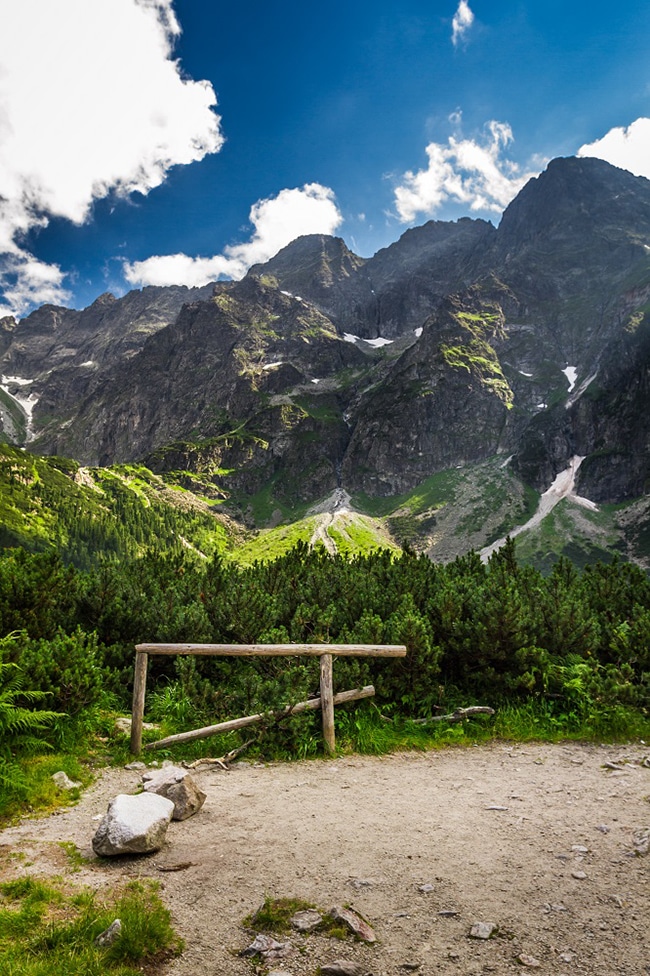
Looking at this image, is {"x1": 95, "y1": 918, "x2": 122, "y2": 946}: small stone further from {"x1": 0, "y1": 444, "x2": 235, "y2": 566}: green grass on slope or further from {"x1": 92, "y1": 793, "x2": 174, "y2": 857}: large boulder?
{"x1": 0, "y1": 444, "x2": 235, "y2": 566}: green grass on slope

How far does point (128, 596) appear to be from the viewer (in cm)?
1429

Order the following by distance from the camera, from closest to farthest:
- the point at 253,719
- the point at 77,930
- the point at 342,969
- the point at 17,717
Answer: the point at 342,969 → the point at 77,930 → the point at 17,717 → the point at 253,719

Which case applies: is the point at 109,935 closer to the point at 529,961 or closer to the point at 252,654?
the point at 529,961

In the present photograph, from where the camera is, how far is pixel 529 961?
4.21 meters

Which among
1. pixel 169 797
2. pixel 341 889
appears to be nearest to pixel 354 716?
pixel 169 797

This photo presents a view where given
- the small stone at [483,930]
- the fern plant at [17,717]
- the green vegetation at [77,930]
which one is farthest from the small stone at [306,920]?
the fern plant at [17,717]

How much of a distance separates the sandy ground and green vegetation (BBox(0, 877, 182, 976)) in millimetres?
242

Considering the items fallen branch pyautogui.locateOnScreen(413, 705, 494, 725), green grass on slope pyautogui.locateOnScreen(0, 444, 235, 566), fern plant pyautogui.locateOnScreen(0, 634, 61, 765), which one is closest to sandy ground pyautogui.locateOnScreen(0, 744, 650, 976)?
fern plant pyautogui.locateOnScreen(0, 634, 61, 765)

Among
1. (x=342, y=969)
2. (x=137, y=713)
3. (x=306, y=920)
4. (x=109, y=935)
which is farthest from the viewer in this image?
(x=137, y=713)

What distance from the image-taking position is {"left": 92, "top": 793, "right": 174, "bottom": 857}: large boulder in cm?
603

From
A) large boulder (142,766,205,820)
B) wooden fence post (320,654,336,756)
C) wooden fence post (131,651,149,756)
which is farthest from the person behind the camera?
wooden fence post (320,654,336,756)

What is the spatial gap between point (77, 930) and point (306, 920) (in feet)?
7.05

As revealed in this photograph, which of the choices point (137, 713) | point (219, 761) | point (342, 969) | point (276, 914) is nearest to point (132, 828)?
point (276, 914)

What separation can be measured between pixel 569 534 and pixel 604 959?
199 metres
